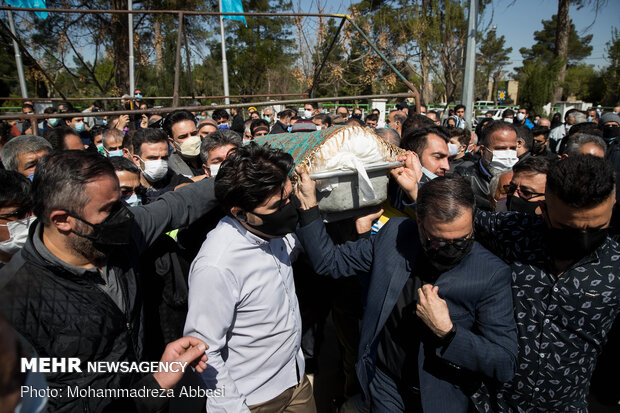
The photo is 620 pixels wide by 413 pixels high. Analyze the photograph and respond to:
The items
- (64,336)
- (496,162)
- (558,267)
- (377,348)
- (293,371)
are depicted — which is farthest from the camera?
(496,162)

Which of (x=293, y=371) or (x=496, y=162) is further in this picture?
(x=496, y=162)

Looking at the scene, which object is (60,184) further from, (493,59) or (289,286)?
(493,59)

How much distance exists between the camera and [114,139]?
4.61 metres

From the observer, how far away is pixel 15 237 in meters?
1.83

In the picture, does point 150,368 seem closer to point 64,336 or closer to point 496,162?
point 64,336

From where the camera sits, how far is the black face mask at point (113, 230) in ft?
4.95

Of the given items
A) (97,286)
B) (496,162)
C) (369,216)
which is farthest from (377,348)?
(496,162)

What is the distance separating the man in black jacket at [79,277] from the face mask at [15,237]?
0.48 metres

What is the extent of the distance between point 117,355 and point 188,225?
0.78 meters

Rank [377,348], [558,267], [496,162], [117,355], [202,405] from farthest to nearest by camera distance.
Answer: [496,162], [202,405], [377,348], [558,267], [117,355]

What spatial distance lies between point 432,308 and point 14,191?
6.57 feet

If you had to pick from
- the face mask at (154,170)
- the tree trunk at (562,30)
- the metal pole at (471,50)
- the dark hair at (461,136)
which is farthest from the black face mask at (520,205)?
the tree trunk at (562,30)

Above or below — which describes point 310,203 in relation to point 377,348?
above

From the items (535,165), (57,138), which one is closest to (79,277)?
(535,165)
